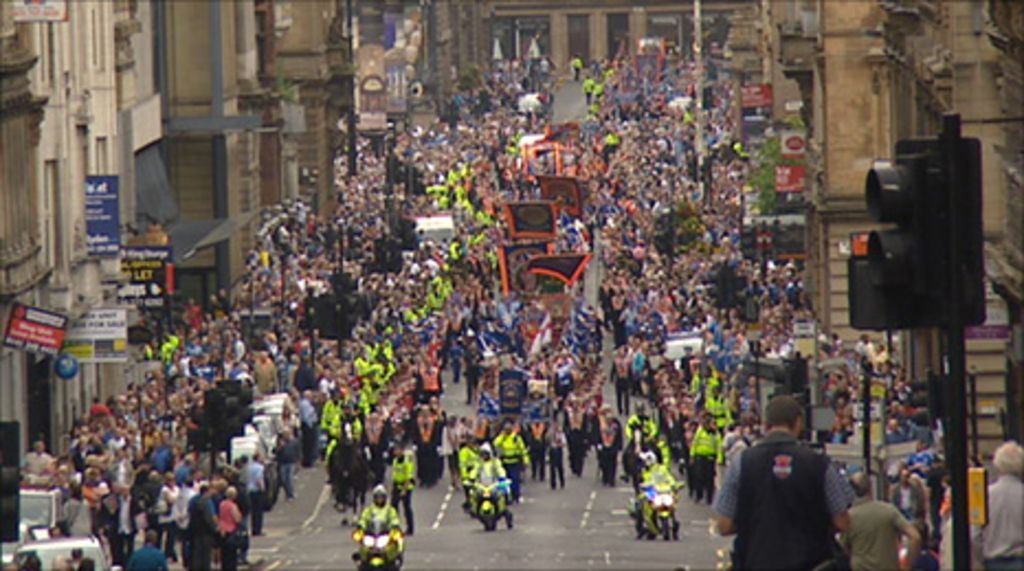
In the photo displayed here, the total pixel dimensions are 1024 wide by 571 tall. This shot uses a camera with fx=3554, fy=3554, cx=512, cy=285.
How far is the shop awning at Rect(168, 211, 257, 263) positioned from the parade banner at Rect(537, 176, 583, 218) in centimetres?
1178

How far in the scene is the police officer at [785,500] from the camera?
655 inches

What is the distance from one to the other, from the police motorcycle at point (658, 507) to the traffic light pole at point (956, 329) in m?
29.0

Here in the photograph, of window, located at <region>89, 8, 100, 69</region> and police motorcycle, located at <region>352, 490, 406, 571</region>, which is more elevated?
window, located at <region>89, 8, 100, 69</region>

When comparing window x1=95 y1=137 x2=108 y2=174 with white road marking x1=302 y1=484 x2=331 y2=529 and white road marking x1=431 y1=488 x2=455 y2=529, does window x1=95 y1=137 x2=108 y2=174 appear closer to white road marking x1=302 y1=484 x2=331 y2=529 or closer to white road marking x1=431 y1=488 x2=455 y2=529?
white road marking x1=302 y1=484 x2=331 y2=529

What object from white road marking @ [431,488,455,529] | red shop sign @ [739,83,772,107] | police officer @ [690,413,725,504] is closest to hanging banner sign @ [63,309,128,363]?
white road marking @ [431,488,455,529]

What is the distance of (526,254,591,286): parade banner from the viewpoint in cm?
7262

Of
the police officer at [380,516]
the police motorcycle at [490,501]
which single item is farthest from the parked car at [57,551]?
the police motorcycle at [490,501]

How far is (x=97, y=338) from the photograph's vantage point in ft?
177

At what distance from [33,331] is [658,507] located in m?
9.27

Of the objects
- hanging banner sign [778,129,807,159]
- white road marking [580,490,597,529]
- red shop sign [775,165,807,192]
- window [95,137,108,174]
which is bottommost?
white road marking [580,490,597,529]

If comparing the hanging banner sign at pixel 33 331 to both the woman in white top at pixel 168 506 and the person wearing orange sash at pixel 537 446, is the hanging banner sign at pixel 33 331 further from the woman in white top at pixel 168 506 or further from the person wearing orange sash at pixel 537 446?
the person wearing orange sash at pixel 537 446

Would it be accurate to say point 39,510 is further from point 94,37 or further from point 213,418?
point 94,37

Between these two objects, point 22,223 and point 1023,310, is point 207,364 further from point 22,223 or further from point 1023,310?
point 1023,310

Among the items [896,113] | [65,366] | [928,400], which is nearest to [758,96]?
[896,113]
